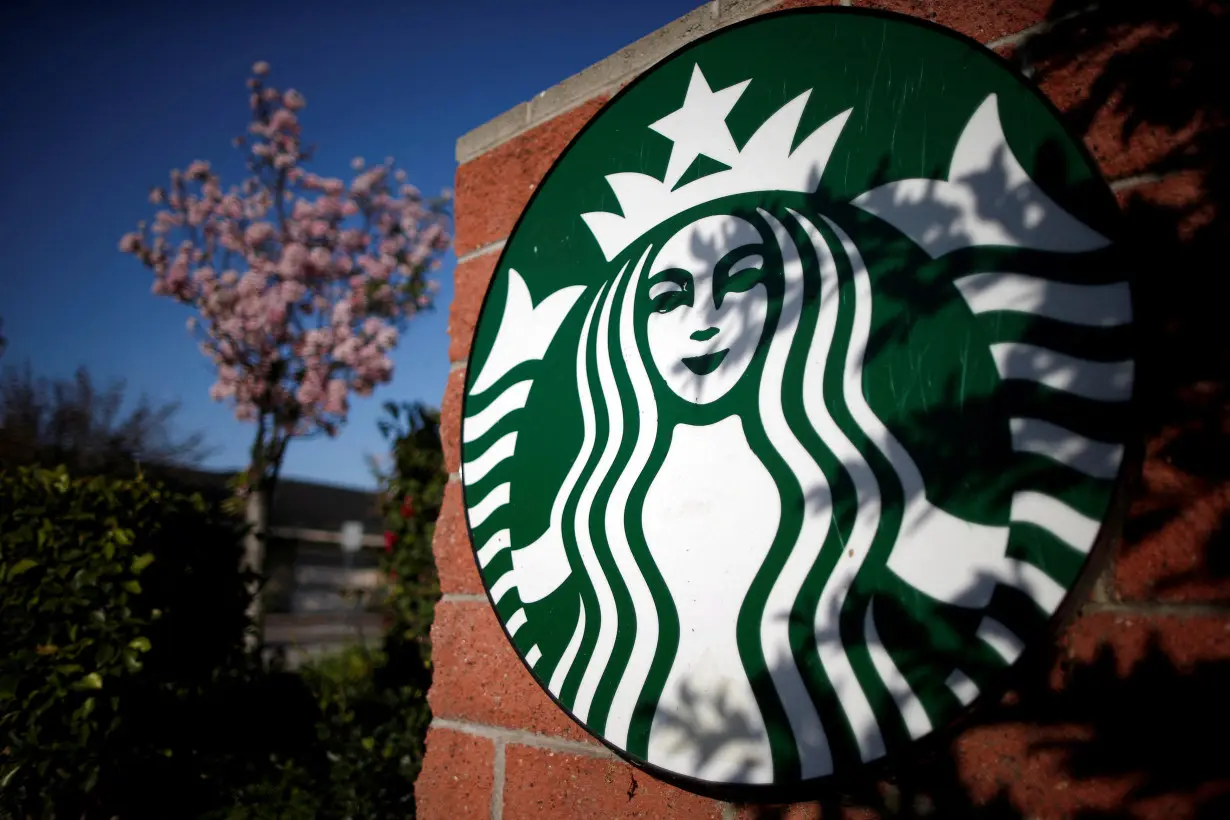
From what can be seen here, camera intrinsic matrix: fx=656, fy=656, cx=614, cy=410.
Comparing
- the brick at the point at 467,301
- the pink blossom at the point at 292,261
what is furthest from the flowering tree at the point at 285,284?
the brick at the point at 467,301

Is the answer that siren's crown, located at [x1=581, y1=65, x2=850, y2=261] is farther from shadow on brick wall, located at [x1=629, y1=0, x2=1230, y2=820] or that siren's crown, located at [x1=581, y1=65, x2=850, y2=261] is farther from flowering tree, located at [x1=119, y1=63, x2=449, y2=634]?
flowering tree, located at [x1=119, y1=63, x2=449, y2=634]

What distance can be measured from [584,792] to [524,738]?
0.22 m

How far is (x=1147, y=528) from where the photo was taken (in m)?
1.09

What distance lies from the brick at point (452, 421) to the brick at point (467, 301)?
3.0 inches

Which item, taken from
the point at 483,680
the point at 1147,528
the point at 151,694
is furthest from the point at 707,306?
the point at 151,694

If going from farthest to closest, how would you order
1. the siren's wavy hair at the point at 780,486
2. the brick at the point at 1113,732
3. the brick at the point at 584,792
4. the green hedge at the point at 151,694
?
the green hedge at the point at 151,694
the brick at the point at 584,792
the siren's wavy hair at the point at 780,486
the brick at the point at 1113,732

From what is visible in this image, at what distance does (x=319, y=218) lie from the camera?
956 centimetres

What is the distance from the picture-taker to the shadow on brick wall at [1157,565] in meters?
1.02

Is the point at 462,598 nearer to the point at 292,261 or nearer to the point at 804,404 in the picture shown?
the point at 804,404

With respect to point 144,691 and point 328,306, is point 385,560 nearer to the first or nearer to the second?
point 144,691

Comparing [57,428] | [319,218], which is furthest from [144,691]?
[57,428]

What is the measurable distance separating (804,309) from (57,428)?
55.3 ft

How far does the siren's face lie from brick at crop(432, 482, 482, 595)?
809 mm

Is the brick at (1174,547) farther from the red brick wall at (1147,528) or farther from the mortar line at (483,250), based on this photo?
the mortar line at (483,250)
